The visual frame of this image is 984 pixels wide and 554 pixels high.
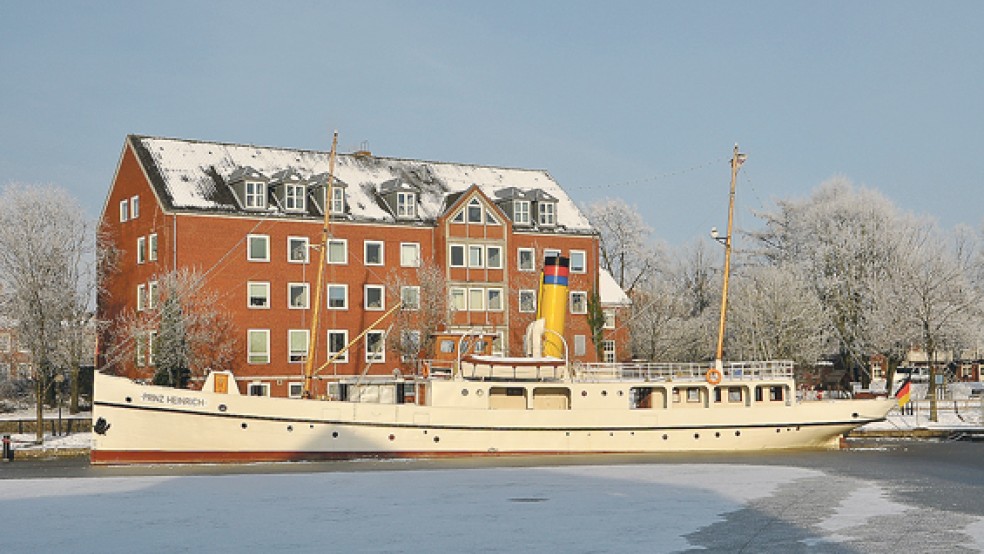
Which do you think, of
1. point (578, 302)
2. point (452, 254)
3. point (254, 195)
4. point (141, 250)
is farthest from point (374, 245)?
point (578, 302)

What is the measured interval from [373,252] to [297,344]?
7.06 meters

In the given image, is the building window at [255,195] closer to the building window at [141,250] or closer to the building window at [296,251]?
the building window at [296,251]

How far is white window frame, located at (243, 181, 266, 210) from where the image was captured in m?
61.8

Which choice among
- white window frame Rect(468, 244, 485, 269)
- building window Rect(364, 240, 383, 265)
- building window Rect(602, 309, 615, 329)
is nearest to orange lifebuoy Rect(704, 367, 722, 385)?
white window frame Rect(468, 244, 485, 269)

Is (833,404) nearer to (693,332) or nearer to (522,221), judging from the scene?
(522,221)

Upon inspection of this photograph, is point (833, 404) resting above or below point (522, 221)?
below

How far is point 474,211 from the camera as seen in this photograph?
6781 cm

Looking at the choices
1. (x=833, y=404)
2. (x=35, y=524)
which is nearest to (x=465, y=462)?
(x=833, y=404)

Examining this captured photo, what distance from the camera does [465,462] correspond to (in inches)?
1590

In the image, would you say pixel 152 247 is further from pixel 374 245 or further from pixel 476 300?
pixel 476 300

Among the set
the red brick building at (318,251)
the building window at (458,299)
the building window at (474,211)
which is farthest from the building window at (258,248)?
the building window at (474,211)

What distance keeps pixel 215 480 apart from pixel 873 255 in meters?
54.0

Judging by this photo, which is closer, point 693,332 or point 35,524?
point 35,524

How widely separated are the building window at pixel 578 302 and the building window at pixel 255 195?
20539mm
